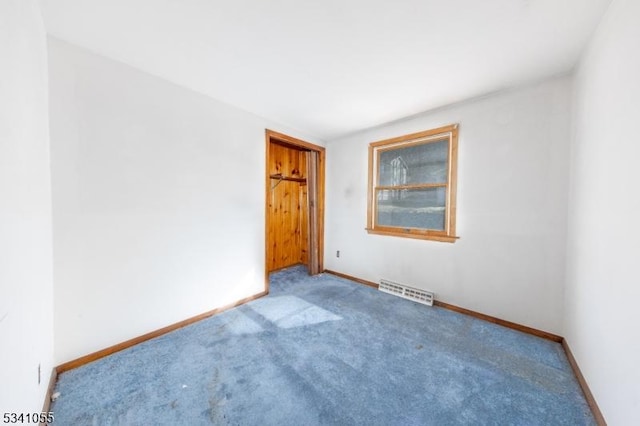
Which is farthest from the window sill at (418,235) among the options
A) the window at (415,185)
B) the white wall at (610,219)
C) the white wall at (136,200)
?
the white wall at (136,200)

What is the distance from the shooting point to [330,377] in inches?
61.4

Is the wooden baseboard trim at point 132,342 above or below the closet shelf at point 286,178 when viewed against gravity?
below

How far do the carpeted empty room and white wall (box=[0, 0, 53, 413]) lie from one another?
17mm

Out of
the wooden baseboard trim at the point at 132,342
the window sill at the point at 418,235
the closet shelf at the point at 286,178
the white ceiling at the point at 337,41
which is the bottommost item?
the wooden baseboard trim at the point at 132,342

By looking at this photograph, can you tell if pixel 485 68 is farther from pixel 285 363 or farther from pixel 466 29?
pixel 285 363

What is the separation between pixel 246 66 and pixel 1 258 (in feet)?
5.93

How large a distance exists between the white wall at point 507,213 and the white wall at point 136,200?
7.29 feet

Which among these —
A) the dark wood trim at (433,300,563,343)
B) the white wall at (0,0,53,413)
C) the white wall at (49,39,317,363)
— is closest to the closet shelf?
the white wall at (49,39,317,363)

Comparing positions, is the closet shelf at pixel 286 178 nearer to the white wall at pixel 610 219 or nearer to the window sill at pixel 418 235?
the window sill at pixel 418 235

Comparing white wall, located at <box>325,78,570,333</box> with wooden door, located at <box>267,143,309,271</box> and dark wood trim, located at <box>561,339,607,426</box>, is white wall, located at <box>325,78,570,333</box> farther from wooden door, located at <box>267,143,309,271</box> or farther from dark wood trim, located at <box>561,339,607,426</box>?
wooden door, located at <box>267,143,309,271</box>

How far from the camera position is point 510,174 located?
219 cm

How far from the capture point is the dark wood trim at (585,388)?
1.24 meters

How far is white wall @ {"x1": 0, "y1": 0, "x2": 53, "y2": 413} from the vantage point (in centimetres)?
86

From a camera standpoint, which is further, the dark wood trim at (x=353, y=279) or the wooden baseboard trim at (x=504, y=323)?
the dark wood trim at (x=353, y=279)
